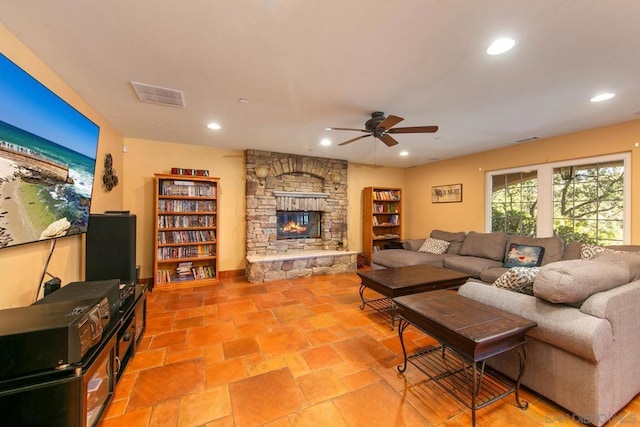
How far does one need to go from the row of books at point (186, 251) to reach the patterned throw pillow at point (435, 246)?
3.89 metres

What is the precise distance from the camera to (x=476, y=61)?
1.96 m

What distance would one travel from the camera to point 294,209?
17.3 ft

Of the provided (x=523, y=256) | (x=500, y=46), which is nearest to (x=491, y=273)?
(x=523, y=256)

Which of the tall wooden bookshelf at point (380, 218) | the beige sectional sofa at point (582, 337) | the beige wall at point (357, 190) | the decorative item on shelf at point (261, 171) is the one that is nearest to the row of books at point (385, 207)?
the tall wooden bookshelf at point (380, 218)

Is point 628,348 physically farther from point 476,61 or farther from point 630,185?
point 630,185

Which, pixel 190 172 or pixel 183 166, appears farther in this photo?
pixel 183 166

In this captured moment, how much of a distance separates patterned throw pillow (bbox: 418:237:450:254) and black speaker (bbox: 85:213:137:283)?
14.9 feet

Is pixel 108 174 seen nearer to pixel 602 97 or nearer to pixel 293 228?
pixel 293 228

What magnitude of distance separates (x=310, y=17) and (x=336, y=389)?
2.44m

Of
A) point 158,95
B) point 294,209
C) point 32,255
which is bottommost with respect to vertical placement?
point 32,255

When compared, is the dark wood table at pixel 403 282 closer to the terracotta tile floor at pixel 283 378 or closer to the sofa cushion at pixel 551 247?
the terracotta tile floor at pixel 283 378

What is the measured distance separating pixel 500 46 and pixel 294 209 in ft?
13.4

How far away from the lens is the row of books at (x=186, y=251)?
411cm

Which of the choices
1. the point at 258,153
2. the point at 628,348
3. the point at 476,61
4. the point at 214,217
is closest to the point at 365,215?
the point at 258,153
